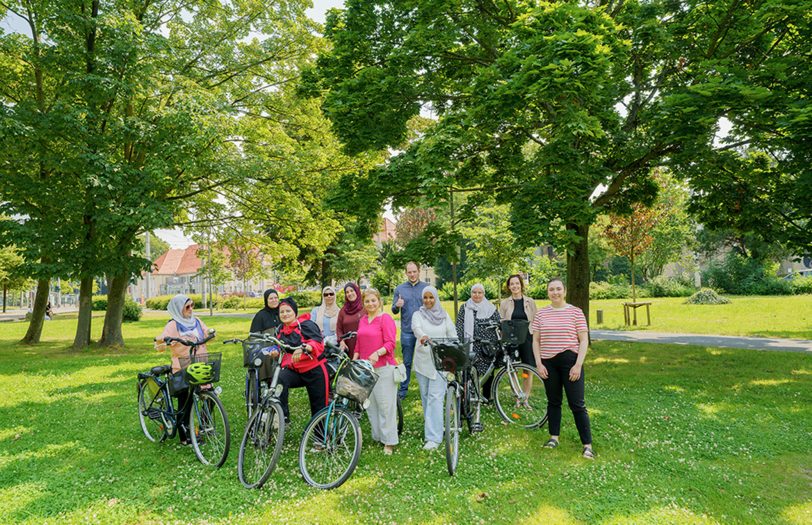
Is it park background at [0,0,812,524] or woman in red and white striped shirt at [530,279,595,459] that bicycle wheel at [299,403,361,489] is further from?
woman in red and white striped shirt at [530,279,595,459]

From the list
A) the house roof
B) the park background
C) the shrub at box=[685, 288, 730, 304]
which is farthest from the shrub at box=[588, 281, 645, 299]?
the house roof

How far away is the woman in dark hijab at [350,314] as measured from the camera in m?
6.59

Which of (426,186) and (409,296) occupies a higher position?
(426,186)

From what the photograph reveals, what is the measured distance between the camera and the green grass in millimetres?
16016

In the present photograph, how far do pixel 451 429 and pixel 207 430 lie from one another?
2.77 metres

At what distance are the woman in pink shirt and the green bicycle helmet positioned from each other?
1.60 metres

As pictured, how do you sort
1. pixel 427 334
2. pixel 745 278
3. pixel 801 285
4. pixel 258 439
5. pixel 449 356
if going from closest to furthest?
pixel 258 439 → pixel 449 356 → pixel 427 334 → pixel 801 285 → pixel 745 278

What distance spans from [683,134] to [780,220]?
4651mm

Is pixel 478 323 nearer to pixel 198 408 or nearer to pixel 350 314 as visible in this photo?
pixel 350 314

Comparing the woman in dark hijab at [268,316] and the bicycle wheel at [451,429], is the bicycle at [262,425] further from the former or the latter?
the bicycle wheel at [451,429]

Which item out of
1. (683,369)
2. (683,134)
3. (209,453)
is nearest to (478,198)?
(683,134)

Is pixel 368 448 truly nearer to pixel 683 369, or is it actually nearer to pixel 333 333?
pixel 333 333

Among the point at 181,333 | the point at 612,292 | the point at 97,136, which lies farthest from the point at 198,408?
the point at 612,292

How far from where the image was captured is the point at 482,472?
4934 mm
